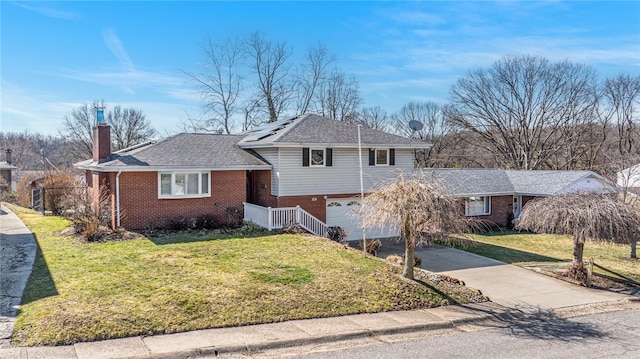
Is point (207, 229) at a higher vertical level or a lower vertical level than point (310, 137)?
lower

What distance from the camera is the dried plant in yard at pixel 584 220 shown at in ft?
47.7

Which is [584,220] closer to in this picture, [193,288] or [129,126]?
[193,288]

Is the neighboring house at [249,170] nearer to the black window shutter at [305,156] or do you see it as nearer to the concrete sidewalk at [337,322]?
the black window shutter at [305,156]

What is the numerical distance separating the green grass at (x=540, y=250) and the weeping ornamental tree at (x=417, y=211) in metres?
7.03

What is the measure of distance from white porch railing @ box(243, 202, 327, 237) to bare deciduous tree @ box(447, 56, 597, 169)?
108 ft

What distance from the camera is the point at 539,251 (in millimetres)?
21391

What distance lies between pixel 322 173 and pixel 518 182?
16.6 m

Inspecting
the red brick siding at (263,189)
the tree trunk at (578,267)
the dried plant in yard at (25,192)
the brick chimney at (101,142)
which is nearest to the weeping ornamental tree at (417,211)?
the tree trunk at (578,267)

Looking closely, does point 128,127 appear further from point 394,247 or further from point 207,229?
point 394,247

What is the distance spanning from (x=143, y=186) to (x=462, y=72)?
39.7 meters

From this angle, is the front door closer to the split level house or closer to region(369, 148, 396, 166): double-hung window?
the split level house

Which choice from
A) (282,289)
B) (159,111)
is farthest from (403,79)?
(282,289)

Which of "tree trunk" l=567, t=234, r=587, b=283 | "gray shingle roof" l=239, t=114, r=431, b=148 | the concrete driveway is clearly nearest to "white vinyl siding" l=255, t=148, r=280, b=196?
"gray shingle roof" l=239, t=114, r=431, b=148

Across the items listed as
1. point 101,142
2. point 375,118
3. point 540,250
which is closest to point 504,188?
point 540,250
